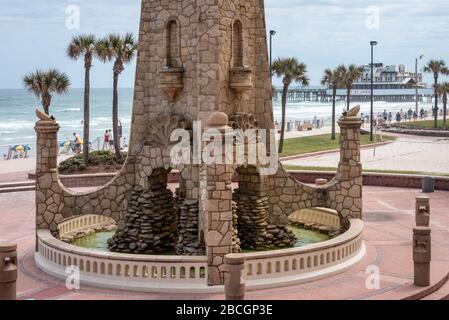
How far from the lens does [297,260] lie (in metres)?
13.8

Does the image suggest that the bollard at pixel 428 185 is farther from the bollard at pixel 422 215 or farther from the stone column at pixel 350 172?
the bollard at pixel 422 215

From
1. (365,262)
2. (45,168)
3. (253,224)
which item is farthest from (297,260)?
(45,168)

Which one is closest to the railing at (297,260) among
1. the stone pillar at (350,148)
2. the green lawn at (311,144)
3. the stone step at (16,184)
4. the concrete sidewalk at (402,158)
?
the stone pillar at (350,148)

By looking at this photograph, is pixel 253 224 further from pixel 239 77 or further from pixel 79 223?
pixel 79 223

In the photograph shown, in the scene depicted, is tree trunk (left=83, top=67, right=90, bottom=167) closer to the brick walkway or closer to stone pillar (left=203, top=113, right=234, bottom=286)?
the brick walkway

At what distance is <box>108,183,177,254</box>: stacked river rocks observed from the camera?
1614 cm

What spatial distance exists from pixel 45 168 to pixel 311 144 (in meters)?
35.4

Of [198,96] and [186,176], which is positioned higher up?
[198,96]

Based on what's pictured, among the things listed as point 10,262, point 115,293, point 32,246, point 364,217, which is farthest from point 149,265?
point 364,217

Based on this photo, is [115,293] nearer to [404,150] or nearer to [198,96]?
[198,96]

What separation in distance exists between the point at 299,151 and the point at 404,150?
7499 millimetres

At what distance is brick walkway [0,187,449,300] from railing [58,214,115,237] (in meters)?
0.92

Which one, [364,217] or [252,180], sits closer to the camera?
[252,180]

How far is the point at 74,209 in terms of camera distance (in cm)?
1631
